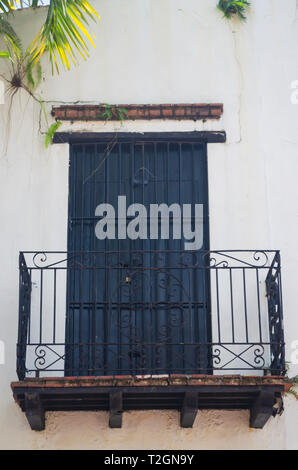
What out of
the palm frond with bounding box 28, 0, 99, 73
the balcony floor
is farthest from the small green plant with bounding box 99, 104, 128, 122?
the balcony floor

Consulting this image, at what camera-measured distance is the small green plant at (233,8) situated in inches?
419

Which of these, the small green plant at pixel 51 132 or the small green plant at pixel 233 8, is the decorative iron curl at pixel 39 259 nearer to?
the small green plant at pixel 51 132

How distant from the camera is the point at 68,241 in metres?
9.97

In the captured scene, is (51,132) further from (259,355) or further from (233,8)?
(259,355)

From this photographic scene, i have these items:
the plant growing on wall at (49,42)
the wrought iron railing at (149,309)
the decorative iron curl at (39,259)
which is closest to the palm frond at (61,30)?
the plant growing on wall at (49,42)

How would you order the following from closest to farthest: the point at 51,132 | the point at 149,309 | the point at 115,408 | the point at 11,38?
the point at 115,408, the point at 149,309, the point at 51,132, the point at 11,38

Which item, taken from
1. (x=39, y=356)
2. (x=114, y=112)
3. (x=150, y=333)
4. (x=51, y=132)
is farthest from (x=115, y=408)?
(x=114, y=112)

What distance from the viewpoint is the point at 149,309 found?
9.45m

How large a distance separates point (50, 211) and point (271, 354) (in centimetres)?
270

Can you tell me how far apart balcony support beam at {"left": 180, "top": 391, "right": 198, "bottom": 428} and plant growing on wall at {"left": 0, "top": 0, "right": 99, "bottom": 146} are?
3.19 meters

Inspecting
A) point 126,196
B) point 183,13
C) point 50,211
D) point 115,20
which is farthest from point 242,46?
point 50,211

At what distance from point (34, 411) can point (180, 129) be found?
11.2 ft
